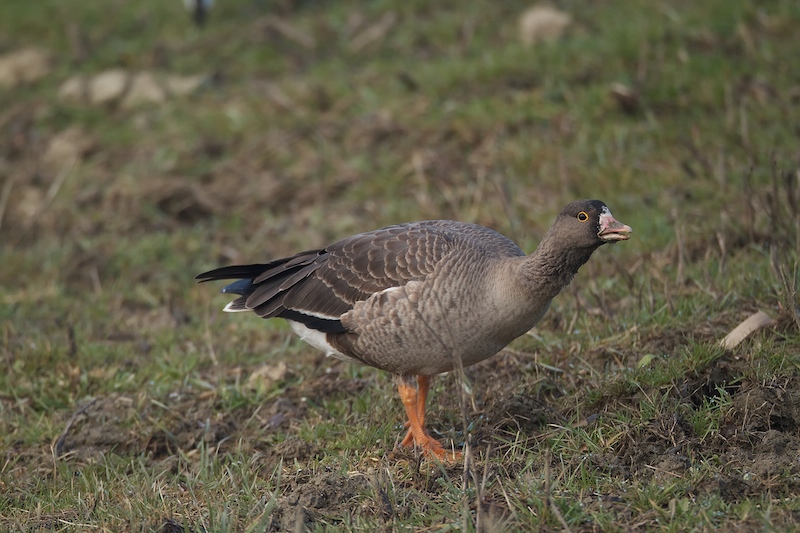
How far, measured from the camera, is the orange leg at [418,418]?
4668 mm

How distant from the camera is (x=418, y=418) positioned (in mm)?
4840

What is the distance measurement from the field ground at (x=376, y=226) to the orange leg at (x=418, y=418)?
0.45 ft

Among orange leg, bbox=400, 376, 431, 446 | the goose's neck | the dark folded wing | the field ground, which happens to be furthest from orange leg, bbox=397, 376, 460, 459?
the goose's neck

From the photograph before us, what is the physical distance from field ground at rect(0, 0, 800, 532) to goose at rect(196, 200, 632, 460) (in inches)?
17.7

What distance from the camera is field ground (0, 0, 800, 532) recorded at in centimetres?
424

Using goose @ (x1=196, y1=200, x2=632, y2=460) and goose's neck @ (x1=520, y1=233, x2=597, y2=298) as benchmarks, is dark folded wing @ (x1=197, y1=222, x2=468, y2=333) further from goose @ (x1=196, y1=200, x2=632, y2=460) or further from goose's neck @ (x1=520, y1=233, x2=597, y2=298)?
goose's neck @ (x1=520, y1=233, x2=597, y2=298)

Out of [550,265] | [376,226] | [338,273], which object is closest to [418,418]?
[338,273]

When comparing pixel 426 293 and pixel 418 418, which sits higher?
pixel 426 293

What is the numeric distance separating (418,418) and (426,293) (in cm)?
69

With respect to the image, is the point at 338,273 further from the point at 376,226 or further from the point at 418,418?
the point at 376,226

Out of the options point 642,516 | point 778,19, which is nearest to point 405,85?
point 778,19

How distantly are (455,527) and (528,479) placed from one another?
0.45m

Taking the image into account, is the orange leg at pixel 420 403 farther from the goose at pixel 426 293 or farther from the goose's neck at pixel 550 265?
the goose's neck at pixel 550 265

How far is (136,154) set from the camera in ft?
31.0
